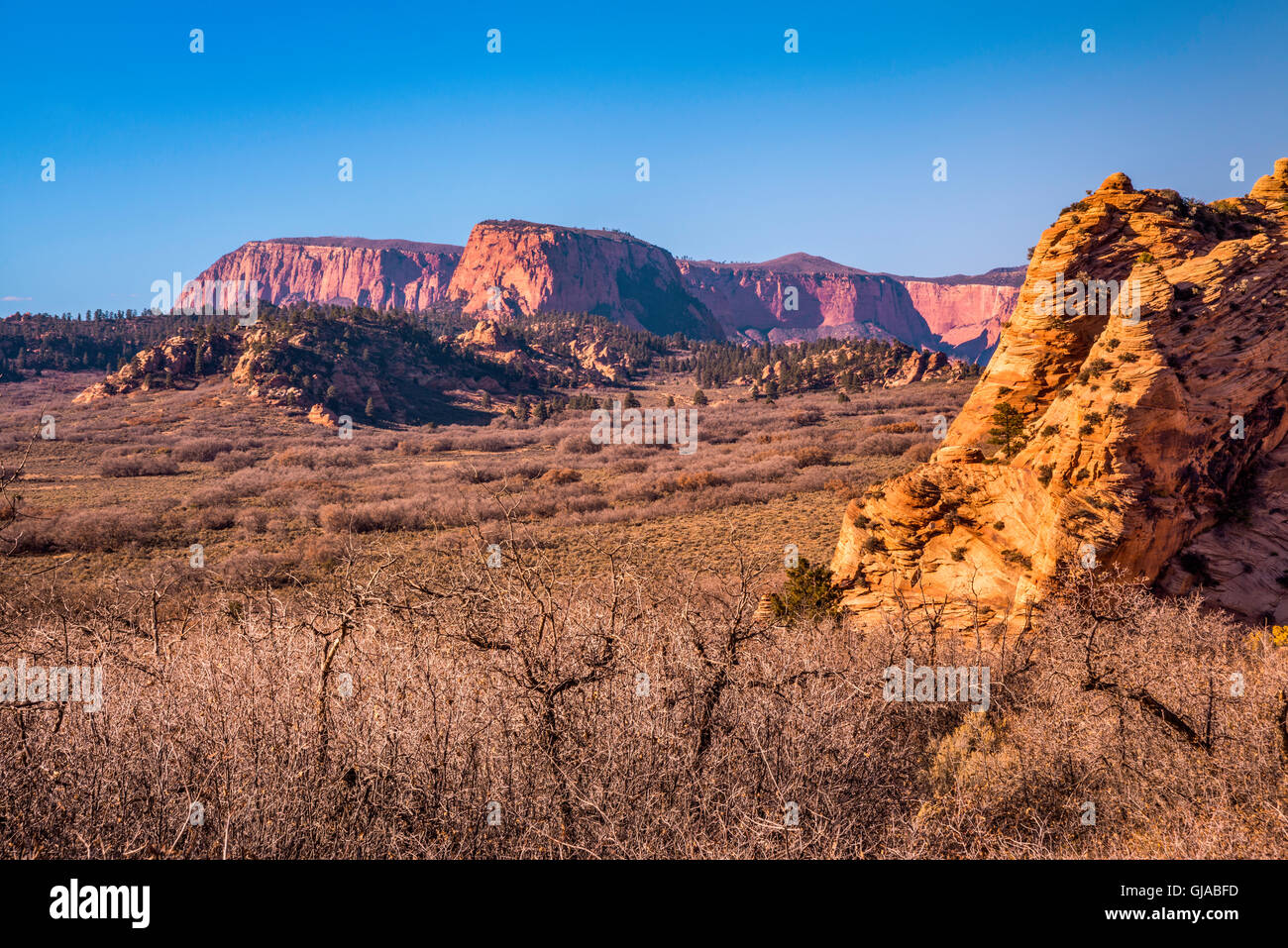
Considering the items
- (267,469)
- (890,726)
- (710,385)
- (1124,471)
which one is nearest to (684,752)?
(890,726)

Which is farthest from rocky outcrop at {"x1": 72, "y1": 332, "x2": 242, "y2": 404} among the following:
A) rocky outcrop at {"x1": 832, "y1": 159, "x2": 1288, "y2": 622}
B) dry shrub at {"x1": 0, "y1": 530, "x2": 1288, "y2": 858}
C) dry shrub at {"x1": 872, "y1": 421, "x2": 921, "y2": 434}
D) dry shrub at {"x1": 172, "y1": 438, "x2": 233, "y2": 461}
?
rocky outcrop at {"x1": 832, "y1": 159, "x2": 1288, "y2": 622}

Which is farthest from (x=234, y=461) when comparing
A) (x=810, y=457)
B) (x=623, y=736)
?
(x=623, y=736)

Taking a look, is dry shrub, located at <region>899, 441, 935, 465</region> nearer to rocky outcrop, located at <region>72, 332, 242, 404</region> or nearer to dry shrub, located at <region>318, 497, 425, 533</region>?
dry shrub, located at <region>318, 497, 425, 533</region>

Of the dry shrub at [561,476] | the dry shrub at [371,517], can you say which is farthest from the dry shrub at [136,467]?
the dry shrub at [561,476]

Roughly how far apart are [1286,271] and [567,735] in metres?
14.5

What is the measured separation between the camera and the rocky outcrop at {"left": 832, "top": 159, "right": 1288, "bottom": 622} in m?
10.4

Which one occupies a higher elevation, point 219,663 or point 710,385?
point 710,385

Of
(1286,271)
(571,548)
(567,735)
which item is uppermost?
(1286,271)

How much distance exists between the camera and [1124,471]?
1031cm

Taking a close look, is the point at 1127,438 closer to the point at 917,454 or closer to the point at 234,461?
the point at 917,454

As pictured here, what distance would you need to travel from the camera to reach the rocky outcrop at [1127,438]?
10.4 metres
